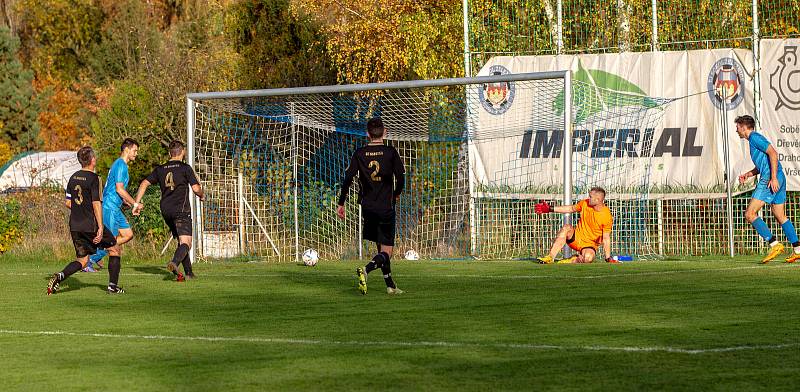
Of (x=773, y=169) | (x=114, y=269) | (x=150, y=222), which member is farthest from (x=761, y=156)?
(x=150, y=222)

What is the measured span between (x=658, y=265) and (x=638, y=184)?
4314mm

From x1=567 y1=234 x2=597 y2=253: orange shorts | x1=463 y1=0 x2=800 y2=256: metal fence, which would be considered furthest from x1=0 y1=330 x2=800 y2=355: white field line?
x1=463 y1=0 x2=800 y2=256: metal fence

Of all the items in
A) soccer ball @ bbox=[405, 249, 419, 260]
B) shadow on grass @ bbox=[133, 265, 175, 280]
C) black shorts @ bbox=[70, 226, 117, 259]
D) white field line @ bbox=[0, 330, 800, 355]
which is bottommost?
white field line @ bbox=[0, 330, 800, 355]

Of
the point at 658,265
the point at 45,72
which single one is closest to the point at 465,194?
the point at 658,265

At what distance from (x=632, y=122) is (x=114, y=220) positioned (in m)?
9.56

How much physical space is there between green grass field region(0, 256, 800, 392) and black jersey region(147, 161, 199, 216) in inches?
39.2

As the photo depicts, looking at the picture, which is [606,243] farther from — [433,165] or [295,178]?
[433,165]

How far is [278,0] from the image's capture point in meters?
31.6

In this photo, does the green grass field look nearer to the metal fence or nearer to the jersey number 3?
the jersey number 3

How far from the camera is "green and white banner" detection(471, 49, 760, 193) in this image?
22.1 meters

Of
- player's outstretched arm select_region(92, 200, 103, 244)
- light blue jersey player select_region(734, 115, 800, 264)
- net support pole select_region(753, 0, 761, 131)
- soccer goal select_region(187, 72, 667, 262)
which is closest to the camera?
player's outstretched arm select_region(92, 200, 103, 244)

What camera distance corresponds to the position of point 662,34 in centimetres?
2394

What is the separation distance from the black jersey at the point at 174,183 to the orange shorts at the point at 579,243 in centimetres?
624

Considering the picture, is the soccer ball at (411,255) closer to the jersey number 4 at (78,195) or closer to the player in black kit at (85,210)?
the player in black kit at (85,210)
